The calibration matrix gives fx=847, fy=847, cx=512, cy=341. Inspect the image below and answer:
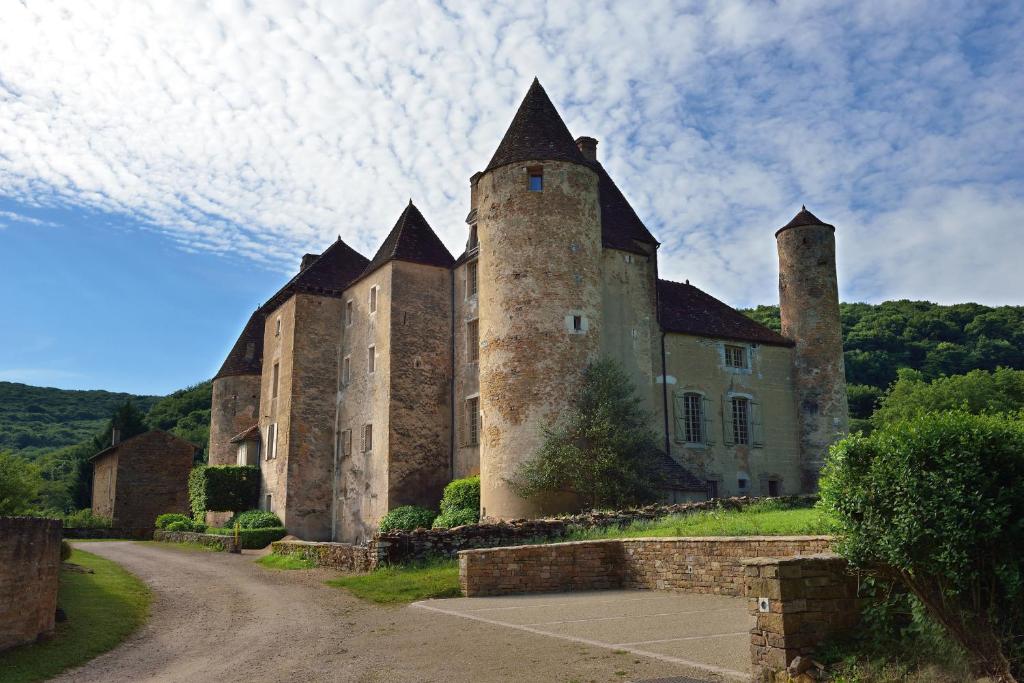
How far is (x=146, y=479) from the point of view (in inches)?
1670

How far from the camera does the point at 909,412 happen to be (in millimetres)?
39000

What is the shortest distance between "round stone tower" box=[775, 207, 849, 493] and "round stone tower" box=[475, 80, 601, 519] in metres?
9.80

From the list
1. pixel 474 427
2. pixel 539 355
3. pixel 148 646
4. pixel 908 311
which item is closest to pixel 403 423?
pixel 474 427

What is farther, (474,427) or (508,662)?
(474,427)

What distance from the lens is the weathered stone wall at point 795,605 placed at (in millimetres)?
8164

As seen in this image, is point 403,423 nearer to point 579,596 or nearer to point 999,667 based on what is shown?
point 579,596

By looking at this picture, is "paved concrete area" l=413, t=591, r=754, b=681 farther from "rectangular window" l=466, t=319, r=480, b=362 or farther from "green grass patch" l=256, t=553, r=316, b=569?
"rectangular window" l=466, t=319, r=480, b=362

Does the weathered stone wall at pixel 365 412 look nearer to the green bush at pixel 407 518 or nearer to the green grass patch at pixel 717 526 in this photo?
the green bush at pixel 407 518

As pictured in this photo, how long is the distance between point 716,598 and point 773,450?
786 inches

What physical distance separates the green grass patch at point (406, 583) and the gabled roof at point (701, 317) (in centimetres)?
1586

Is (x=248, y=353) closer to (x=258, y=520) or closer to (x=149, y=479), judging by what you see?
(x=149, y=479)

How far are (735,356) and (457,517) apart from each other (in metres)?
12.6

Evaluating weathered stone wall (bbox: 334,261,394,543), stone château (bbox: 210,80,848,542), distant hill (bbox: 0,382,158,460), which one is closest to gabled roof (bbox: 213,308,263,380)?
stone château (bbox: 210,80,848,542)

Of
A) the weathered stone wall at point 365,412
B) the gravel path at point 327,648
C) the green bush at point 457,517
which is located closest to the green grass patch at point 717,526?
the gravel path at point 327,648
